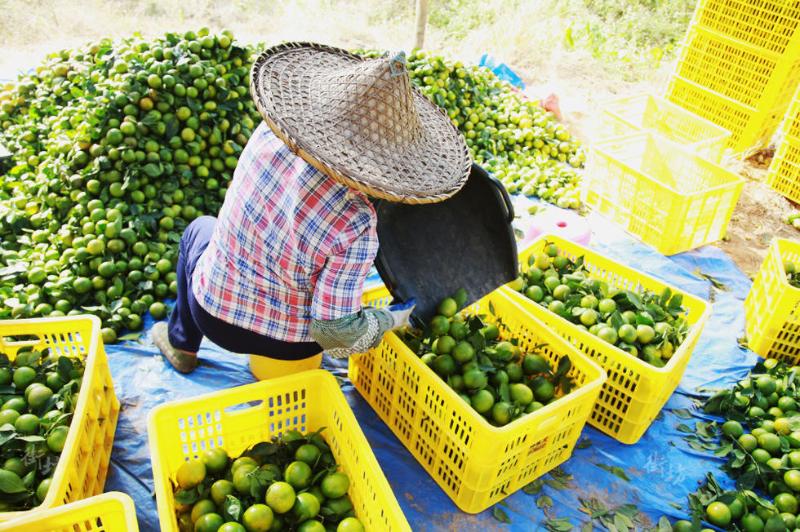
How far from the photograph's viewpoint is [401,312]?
242cm

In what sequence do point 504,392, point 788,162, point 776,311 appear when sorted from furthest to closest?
point 788,162, point 776,311, point 504,392

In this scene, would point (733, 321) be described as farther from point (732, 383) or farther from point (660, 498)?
point (660, 498)

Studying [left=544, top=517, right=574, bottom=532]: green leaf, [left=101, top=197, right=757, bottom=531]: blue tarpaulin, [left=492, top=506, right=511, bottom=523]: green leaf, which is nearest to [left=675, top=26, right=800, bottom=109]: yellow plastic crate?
[left=101, top=197, right=757, bottom=531]: blue tarpaulin

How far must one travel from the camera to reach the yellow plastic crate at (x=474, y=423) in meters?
2.26

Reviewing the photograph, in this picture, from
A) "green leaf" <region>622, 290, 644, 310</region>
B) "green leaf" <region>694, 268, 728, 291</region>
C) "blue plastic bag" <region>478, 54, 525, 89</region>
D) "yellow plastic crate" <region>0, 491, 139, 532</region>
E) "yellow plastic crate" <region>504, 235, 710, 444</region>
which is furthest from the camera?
"blue plastic bag" <region>478, 54, 525, 89</region>

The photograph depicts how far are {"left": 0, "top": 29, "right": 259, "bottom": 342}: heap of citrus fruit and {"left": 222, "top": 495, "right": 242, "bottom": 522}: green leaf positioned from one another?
1620mm

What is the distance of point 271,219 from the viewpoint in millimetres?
2145

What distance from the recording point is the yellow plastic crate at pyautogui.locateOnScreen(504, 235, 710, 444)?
264 cm

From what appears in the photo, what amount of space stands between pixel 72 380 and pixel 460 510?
68.7 inches

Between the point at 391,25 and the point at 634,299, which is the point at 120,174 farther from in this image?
the point at 391,25

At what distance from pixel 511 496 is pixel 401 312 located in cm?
100

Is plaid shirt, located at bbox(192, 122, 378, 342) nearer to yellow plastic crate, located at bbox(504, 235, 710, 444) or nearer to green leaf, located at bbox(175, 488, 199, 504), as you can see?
green leaf, located at bbox(175, 488, 199, 504)

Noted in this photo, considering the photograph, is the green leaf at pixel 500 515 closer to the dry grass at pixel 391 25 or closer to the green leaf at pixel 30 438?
the green leaf at pixel 30 438

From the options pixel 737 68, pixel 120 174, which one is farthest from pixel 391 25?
pixel 120 174
